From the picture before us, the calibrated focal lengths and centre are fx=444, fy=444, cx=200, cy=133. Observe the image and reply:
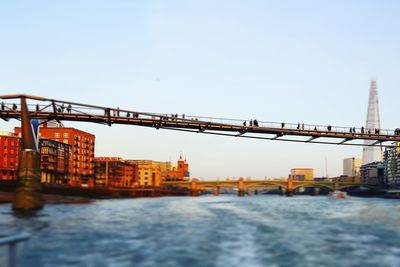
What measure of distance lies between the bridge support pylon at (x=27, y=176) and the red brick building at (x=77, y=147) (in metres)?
99.1

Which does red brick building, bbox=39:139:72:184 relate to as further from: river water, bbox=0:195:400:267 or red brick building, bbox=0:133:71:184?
river water, bbox=0:195:400:267

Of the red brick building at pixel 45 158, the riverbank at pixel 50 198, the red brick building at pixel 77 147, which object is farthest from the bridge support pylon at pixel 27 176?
the red brick building at pixel 77 147

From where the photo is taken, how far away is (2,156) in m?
130

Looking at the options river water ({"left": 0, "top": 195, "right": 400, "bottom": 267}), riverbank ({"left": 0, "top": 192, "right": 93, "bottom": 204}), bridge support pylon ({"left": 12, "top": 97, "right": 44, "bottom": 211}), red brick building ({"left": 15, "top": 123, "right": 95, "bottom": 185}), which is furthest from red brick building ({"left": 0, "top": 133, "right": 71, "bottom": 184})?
river water ({"left": 0, "top": 195, "right": 400, "bottom": 267})

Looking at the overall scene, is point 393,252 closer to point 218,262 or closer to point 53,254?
point 218,262

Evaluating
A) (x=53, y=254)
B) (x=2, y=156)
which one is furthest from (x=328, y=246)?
(x=2, y=156)

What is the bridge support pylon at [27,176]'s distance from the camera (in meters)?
51.8

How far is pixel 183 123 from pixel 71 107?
1643 cm

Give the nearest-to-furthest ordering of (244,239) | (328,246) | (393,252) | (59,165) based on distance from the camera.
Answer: (393,252) < (328,246) < (244,239) < (59,165)

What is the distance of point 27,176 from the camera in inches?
2040

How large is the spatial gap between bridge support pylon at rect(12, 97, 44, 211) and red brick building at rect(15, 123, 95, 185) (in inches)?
3900

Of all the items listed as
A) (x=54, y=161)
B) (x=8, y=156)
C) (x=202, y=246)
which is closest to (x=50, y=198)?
(x=8, y=156)

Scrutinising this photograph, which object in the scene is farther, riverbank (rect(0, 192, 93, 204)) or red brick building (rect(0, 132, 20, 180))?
red brick building (rect(0, 132, 20, 180))

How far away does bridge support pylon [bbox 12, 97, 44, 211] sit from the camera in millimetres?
51781
